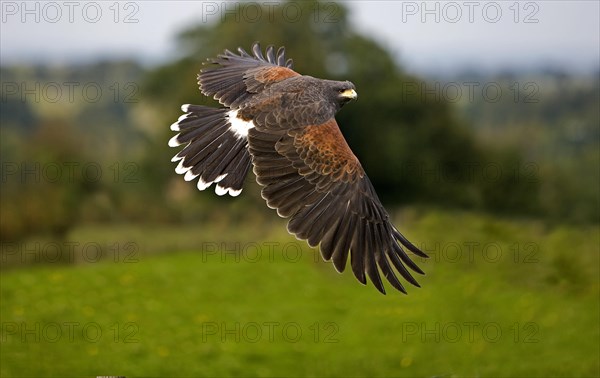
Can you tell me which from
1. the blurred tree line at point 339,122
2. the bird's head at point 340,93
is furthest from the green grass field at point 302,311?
the bird's head at point 340,93

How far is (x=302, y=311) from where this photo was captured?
747 inches

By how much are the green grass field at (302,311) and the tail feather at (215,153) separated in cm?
540

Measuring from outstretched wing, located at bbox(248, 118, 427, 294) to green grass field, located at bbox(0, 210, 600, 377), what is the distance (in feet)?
17.2

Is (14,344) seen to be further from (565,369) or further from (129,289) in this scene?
(565,369)

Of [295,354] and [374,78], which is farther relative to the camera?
[374,78]

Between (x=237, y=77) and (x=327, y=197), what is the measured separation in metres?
2.80

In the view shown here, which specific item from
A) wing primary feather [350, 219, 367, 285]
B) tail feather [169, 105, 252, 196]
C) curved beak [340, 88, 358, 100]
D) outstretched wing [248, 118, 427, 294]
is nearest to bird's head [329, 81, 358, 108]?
curved beak [340, 88, 358, 100]

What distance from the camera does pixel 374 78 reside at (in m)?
32.8

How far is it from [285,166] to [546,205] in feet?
73.0

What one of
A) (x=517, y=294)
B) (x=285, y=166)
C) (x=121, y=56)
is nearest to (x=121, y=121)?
(x=121, y=56)
